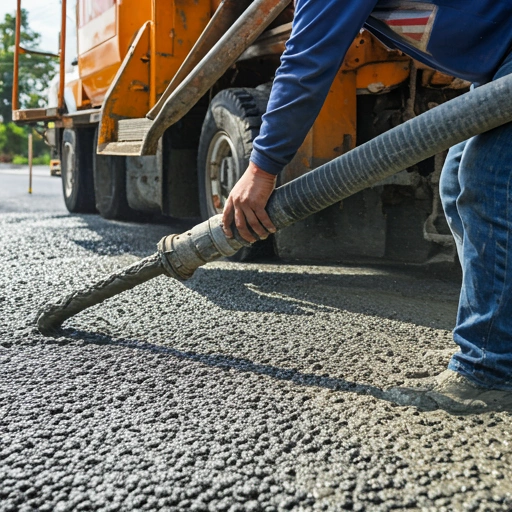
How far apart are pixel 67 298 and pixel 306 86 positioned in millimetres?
1545

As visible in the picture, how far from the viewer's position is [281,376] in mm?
2443

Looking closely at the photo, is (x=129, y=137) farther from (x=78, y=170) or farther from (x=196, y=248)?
(x=78, y=170)

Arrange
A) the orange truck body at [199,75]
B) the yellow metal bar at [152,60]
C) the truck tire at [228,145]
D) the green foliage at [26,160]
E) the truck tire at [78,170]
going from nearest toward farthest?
the orange truck body at [199,75] < the truck tire at [228,145] < the yellow metal bar at [152,60] < the truck tire at [78,170] < the green foliage at [26,160]

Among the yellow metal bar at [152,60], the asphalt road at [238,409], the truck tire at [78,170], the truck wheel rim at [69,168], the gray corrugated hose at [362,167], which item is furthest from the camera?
the truck wheel rim at [69,168]

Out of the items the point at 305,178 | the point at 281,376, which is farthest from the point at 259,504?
the point at 305,178

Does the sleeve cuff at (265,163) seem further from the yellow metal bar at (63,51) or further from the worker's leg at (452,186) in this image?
the yellow metal bar at (63,51)

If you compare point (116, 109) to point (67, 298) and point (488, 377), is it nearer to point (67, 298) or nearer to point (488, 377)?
point (67, 298)

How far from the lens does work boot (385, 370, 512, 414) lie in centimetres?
208

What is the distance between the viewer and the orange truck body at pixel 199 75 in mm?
3951

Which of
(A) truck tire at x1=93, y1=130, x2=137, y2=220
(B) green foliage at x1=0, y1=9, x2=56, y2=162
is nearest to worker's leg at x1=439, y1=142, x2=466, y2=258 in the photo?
(A) truck tire at x1=93, y1=130, x2=137, y2=220

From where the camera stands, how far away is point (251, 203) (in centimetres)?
228

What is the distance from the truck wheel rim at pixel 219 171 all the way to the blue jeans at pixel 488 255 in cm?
270

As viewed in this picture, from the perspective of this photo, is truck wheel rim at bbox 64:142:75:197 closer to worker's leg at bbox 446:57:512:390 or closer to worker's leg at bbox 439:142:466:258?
worker's leg at bbox 439:142:466:258

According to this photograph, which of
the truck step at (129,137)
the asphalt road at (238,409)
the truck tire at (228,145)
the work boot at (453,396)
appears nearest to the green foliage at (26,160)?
the truck step at (129,137)
